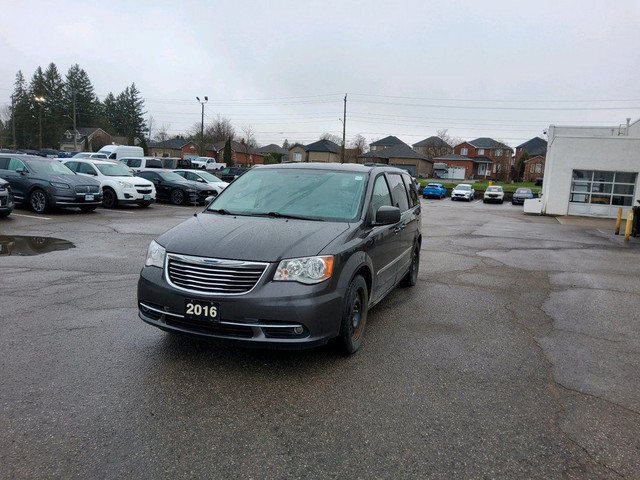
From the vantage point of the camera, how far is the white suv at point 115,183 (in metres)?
17.1

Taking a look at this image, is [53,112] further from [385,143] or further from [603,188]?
[603,188]

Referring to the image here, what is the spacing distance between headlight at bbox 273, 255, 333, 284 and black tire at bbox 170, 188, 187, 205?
696 inches

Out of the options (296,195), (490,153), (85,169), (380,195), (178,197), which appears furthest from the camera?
(490,153)

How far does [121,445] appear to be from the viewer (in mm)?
2822

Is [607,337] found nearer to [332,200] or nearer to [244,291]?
[332,200]

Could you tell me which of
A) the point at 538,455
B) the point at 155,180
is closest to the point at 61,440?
the point at 538,455

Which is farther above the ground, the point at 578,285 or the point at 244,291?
the point at 244,291

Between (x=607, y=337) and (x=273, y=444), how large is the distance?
4.24 meters

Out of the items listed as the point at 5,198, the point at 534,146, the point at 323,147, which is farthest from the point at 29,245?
the point at 534,146

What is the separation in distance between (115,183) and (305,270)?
15354mm

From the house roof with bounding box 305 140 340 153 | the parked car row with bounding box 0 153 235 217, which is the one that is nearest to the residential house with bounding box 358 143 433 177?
the house roof with bounding box 305 140 340 153

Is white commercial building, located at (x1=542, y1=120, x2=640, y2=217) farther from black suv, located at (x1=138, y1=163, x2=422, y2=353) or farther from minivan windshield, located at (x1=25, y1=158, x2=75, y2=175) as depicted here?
black suv, located at (x1=138, y1=163, x2=422, y2=353)

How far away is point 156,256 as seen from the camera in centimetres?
411

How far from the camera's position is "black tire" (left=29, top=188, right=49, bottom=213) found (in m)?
14.0
